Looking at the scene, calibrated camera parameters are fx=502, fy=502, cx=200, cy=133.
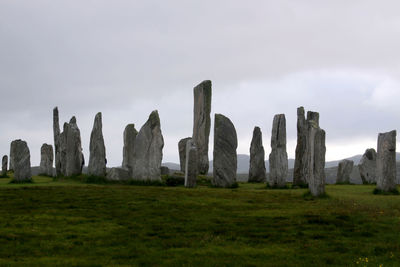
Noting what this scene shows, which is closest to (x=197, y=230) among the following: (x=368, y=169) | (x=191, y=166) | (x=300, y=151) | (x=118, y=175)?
(x=191, y=166)

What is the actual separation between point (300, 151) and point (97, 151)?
12.4 meters

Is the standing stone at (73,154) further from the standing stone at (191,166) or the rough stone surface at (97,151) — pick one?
the standing stone at (191,166)

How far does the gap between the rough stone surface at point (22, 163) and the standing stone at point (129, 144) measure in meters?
6.28

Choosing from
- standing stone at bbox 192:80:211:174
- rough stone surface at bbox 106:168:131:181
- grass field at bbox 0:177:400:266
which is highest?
standing stone at bbox 192:80:211:174

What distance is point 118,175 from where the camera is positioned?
29359 mm

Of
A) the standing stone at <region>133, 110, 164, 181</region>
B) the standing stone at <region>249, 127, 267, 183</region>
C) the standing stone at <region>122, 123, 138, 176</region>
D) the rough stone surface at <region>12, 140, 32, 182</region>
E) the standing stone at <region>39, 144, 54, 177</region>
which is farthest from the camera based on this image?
the standing stone at <region>39, 144, 54, 177</region>

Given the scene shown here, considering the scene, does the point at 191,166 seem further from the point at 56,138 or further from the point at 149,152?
the point at 56,138

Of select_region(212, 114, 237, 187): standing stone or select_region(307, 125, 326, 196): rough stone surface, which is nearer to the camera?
select_region(307, 125, 326, 196): rough stone surface

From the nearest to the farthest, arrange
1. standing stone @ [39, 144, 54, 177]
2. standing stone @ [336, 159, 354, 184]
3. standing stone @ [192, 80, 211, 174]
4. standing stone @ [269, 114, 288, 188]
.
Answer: standing stone @ [269, 114, 288, 188] → standing stone @ [192, 80, 211, 174] → standing stone @ [336, 159, 354, 184] → standing stone @ [39, 144, 54, 177]

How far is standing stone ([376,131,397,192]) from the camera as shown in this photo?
76.4 feet

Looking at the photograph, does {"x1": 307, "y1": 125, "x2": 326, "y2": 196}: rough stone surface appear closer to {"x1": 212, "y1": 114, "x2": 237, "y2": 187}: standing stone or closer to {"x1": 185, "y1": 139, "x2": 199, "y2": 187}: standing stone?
{"x1": 212, "y1": 114, "x2": 237, "y2": 187}: standing stone

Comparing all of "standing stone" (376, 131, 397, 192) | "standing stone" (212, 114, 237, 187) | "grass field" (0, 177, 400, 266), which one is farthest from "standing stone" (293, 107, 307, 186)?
"grass field" (0, 177, 400, 266)

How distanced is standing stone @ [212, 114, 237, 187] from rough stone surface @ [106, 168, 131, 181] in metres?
5.42

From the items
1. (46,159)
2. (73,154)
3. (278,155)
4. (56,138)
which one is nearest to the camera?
(278,155)
